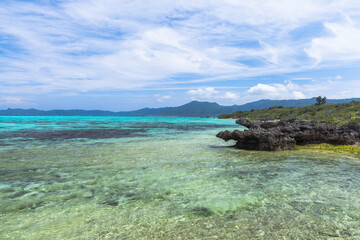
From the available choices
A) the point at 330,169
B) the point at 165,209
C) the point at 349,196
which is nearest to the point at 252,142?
the point at 330,169

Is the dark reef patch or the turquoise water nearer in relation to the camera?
the turquoise water

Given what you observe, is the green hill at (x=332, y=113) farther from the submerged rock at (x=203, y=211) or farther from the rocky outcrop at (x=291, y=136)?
the submerged rock at (x=203, y=211)

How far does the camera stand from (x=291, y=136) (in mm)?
20938

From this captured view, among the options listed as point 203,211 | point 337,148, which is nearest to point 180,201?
point 203,211

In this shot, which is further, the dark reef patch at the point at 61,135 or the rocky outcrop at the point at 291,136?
the dark reef patch at the point at 61,135

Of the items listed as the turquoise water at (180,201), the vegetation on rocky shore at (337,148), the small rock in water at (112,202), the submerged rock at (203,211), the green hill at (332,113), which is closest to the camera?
the turquoise water at (180,201)

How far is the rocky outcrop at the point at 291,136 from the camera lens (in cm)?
1870

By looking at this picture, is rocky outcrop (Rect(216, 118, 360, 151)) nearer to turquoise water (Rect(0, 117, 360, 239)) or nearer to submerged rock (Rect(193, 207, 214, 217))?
turquoise water (Rect(0, 117, 360, 239))

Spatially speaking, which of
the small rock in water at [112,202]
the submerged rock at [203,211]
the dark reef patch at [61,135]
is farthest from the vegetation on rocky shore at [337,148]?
the dark reef patch at [61,135]

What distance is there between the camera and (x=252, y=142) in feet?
64.4

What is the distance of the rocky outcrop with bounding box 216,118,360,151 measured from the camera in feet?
61.4

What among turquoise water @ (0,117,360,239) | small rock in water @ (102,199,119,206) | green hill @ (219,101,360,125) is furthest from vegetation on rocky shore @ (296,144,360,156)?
small rock in water @ (102,199,119,206)

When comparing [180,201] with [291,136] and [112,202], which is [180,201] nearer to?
[112,202]

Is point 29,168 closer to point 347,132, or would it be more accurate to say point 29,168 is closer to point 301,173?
point 301,173
